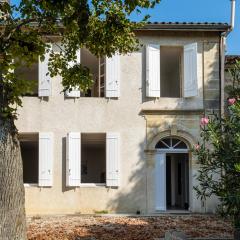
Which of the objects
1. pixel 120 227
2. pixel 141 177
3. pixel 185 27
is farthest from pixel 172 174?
pixel 120 227

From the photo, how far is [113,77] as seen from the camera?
16.7 metres

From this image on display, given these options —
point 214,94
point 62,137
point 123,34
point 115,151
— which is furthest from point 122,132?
point 123,34

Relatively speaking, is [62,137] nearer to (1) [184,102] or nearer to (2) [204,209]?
(1) [184,102]

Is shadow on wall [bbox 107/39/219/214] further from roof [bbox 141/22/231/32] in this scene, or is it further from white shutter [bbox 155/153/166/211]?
roof [bbox 141/22/231/32]

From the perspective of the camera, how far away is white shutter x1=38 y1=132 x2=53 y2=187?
16.3 metres

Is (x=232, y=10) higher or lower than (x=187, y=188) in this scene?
higher

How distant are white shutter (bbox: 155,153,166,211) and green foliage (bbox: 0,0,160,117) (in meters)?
7.34

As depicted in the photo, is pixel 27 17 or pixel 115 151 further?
pixel 115 151

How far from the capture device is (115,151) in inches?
648

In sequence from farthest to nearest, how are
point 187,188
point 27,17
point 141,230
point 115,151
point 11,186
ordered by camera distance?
point 187,188
point 115,151
point 141,230
point 27,17
point 11,186

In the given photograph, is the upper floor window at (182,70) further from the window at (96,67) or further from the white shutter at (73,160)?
the white shutter at (73,160)

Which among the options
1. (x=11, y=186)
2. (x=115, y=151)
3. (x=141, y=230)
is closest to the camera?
(x=11, y=186)

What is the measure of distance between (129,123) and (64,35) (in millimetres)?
7001

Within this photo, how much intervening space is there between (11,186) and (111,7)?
3.40 metres
